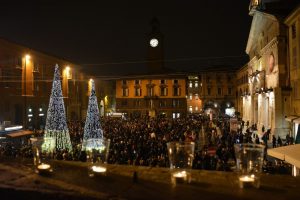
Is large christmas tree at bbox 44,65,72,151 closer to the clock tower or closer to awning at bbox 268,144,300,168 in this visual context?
awning at bbox 268,144,300,168

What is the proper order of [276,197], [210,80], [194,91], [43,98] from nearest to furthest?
[276,197], [43,98], [210,80], [194,91]

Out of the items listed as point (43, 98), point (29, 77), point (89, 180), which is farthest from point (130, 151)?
point (43, 98)

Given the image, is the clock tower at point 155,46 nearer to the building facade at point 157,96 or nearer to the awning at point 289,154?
the building facade at point 157,96

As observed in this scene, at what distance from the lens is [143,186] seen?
3.54 metres

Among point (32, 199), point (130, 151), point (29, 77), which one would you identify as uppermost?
point (29, 77)

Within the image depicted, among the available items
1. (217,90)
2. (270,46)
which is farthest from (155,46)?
(270,46)

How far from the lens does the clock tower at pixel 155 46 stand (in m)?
75.6

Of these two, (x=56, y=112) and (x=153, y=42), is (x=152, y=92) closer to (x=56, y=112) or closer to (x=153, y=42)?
(x=153, y=42)

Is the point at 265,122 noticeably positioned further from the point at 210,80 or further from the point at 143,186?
the point at 210,80

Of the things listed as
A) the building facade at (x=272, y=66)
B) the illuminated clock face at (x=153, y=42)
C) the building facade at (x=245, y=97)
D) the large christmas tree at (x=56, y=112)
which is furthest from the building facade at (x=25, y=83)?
the building facade at (x=245, y=97)

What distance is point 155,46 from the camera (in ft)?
248

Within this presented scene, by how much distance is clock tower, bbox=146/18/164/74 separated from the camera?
75562 mm

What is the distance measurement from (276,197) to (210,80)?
8168cm

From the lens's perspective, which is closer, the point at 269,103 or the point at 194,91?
the point at 269,103
